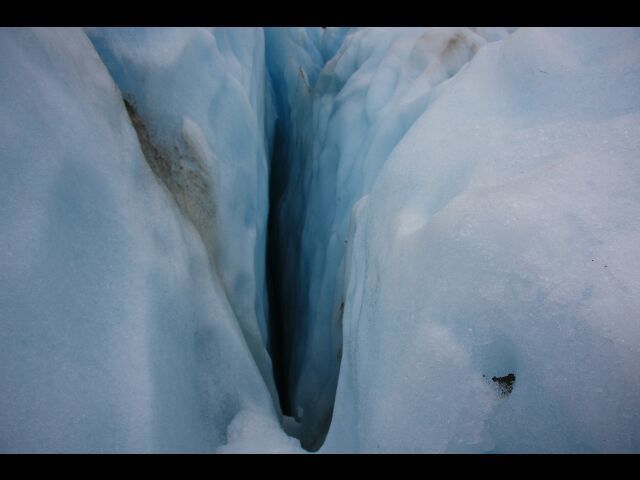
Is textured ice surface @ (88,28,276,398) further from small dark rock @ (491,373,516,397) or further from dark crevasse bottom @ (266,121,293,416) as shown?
small dark rock @ (491,373,516,397)

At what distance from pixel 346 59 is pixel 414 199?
311cm

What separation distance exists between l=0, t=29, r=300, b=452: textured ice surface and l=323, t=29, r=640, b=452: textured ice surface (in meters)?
0.66

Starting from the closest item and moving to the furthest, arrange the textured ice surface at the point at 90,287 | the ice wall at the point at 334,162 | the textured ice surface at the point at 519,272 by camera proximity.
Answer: the textured ice surface at the point at 519,272, the textured ice surface at the point at 90,287, the ice wall at the point at 334,162

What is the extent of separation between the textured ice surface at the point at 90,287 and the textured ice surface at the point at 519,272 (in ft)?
2.17

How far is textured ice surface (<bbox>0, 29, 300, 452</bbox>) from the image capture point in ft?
2.86

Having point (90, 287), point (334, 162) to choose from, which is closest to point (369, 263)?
point (90, 287)

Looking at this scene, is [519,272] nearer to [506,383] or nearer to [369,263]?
[506,383]

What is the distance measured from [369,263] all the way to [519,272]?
70 cm

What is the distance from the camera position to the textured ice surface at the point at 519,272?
0.73 meters

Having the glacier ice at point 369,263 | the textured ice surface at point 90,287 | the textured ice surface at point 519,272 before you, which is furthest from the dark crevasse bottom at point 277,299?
the textured ice surface at point 519,272

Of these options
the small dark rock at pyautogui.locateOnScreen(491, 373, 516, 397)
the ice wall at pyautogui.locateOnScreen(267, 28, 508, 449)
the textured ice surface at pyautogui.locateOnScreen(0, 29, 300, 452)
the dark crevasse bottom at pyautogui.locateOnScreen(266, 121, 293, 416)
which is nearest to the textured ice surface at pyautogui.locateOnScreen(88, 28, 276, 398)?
the textured ice surface at pyautogui.locateOnScreen(0, 29, 300, 452)

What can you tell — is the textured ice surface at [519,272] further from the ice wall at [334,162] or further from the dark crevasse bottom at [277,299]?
the dark crevasse bottom at [277,299]

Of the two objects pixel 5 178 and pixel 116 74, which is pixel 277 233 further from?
pixel 5 178
